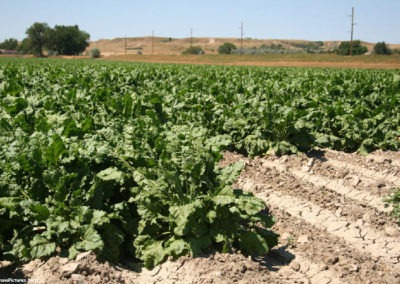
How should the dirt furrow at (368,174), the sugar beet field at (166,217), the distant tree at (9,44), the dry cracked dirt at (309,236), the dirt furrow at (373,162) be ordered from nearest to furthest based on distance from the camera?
the dry cracked dirt at (309,236)
the sugar beet field at (166,217)
the dirt furrow at (368,174)
the dirt furrow at (373,162)
the distant tree at (9,44)

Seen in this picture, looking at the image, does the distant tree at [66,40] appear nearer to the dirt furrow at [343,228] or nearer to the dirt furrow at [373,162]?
the dirt furrow at [373,162]

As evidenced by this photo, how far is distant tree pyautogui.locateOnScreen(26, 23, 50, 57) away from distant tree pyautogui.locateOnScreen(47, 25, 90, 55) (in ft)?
7.30

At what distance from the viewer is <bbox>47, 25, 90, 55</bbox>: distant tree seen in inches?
4114

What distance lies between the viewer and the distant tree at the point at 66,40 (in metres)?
104

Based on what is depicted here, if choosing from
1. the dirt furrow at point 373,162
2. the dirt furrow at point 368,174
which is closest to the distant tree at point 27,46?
the dirt furrow at point 373,162

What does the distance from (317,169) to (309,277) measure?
3.16m

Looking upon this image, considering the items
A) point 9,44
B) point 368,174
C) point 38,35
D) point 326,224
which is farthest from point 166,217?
point 9,44

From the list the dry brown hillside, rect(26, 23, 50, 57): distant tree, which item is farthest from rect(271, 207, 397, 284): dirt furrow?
the dry brown hillside

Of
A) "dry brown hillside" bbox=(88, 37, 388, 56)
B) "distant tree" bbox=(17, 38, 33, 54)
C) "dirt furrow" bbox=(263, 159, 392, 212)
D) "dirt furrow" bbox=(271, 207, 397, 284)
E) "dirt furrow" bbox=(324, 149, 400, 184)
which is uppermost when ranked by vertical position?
"dry brown hillside" bbox=(88, 37, 388, 56)

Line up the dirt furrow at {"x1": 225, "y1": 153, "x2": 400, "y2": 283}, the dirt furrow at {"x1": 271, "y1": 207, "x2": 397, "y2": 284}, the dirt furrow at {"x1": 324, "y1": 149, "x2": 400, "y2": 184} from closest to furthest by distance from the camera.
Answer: the dirt furrow at {"x1": 271, "y1": 207, "x2": 397, "y2": 284} < the dirt furrow at {"x1": 225, "y1": 153, "x2": 400, "y2": 283} < the dirt furrow at {"x1": 324, "y1": 149, "x2": 400, "y2": 184}

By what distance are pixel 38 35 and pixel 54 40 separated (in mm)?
5834

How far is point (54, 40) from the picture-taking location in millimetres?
104500

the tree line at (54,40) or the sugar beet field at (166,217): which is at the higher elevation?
the tree line at (54,40)

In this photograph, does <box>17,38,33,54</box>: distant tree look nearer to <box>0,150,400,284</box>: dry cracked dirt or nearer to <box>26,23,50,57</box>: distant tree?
<box>26,23,50,57</box>: distant tree
